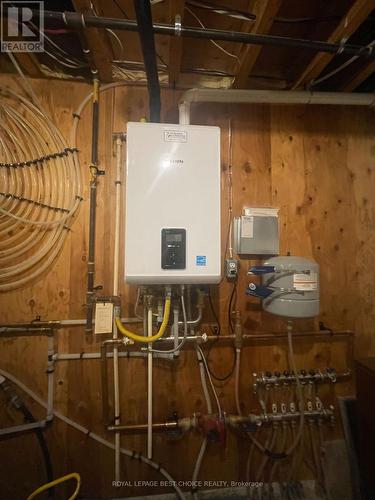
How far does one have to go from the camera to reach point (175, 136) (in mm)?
1013

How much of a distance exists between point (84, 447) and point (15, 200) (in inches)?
55.6

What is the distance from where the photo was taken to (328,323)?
1.40 metres

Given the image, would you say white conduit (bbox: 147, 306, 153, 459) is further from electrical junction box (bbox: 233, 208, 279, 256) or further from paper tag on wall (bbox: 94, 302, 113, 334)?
electrical junction box (bbox: 233, 208, 279, 256)

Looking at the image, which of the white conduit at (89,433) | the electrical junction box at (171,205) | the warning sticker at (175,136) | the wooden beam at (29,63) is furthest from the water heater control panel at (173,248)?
the wooden beam at (29,63)

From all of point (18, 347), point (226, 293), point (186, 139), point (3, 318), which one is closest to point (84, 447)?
point (18, 347)

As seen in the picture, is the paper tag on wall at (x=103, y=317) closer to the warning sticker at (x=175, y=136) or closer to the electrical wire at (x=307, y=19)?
the warning sticker at (x=175, y=136)

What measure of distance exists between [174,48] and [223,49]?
31 cm

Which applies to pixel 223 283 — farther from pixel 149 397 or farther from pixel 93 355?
pixel 93 355

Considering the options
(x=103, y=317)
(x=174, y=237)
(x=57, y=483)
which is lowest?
(x=57, y=483)

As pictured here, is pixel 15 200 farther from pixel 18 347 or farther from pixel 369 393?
pixel 369 393

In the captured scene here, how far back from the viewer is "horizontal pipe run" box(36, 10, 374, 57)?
870mm

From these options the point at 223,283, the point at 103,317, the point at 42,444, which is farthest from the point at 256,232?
the point at 42,444

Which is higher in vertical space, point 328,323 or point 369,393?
point 328,323

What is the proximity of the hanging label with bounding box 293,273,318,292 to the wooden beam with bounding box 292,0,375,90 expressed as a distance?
1.10 metres
